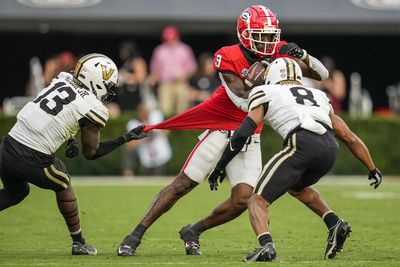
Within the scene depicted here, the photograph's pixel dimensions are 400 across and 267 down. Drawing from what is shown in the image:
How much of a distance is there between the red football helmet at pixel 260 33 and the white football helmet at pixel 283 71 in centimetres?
62

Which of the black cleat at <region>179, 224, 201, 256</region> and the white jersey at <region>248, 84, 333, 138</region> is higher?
the white jersey at <region>248, 84, 333, 138</region>

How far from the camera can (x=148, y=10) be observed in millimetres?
20062

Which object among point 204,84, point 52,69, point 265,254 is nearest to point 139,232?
point 265,254

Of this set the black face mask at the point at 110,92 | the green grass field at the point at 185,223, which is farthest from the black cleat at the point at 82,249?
the black face mask at the point at 110,92

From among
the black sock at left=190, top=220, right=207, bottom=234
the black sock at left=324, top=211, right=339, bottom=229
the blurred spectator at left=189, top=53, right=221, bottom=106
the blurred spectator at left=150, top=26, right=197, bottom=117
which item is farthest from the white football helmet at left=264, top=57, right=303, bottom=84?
the blurred spectator at left=150, top=26, right=197, bottom=117

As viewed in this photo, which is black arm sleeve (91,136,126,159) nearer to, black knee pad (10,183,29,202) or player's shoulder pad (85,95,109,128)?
player's shoulder pad (85,95,109,128)

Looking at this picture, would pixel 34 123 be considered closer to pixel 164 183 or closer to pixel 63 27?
pixel 164 183

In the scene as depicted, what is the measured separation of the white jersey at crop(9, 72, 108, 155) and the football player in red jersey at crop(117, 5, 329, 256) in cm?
93

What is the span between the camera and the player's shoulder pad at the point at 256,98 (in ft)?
27.2

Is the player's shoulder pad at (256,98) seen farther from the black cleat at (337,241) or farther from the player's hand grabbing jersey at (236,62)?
the black cleat at (337,241)

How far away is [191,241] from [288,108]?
1.67 meters

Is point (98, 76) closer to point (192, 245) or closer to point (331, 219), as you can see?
point (192, 245)

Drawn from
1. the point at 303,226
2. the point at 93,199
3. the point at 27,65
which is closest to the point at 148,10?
the point at 27,65

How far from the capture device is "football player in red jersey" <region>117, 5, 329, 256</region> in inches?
355
